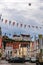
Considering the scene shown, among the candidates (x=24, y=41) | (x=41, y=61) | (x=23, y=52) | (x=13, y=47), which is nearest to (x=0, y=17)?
(x=41, y=61)

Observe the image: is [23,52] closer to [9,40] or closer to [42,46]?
[9,40]

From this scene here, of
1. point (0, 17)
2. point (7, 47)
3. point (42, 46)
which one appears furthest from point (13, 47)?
point (0, 17)

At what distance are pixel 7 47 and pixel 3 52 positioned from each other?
5.20 meters

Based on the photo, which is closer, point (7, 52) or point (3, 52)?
point (7, 52)

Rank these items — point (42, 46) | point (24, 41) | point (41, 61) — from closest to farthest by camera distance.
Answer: point (41, 61), point (42, 46), point (24, 41)

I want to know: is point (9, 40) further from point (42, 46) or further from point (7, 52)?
point (42, 46)

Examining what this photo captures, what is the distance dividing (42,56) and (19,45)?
74708 mm

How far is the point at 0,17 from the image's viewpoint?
32.1 meters

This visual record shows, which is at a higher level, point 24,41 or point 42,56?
point 24,41

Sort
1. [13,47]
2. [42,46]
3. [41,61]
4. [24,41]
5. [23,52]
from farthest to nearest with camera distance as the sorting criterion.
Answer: [24,41] < [13,47] < [23,52] < [42,46] < [41,61]

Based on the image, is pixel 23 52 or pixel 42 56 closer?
pixel 42 56

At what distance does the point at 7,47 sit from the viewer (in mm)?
114938

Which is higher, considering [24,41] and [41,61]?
[24,41]

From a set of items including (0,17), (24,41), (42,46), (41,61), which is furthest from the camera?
(24,41)
